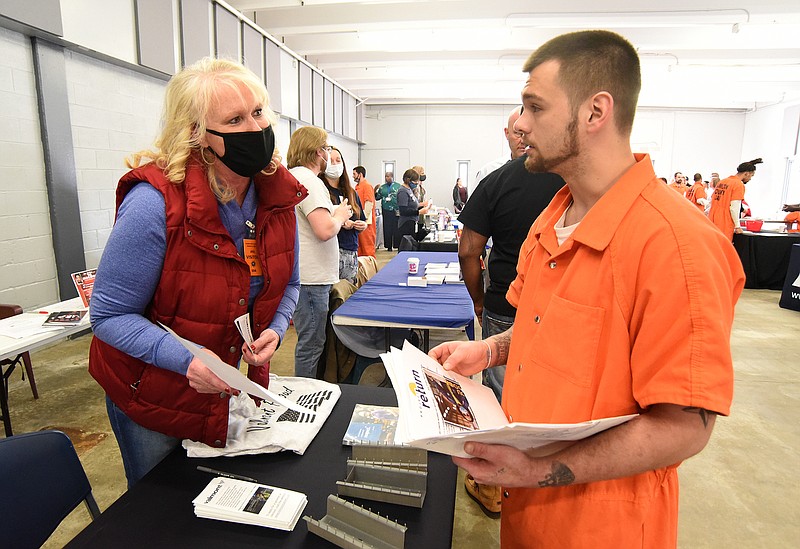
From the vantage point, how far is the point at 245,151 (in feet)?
4.08

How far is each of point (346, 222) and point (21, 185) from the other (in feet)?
8.61

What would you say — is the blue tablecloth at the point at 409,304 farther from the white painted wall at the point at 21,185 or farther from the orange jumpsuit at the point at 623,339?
the white painted wall at the point at 21,185

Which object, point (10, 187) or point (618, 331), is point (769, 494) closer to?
point (618, 331)

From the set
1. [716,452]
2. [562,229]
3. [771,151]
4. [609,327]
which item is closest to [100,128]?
[562,229]

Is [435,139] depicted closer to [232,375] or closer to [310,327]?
[310,327]

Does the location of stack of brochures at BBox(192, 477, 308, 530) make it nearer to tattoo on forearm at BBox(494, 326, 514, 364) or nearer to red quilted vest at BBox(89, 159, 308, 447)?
red quilted vest at BBox(89, 159, 308, 447)

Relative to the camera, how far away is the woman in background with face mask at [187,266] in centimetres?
110

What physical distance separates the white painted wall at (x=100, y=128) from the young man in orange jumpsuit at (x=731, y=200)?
25.2ft

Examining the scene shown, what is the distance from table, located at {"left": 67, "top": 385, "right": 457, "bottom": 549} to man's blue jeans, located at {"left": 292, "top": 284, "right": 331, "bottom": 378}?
1464 mm

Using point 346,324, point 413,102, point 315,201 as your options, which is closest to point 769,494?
point 346,324

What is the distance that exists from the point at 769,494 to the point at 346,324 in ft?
7.41

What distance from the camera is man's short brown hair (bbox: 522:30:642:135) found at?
832 mm

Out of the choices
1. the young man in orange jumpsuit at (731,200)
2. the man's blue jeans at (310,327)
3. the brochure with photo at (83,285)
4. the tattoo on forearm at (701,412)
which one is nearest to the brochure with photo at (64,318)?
the brochure with photo at (83,285)

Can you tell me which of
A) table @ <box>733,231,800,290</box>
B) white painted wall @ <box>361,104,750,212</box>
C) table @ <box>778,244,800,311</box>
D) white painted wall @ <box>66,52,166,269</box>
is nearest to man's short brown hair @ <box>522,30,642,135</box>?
white painted wall @ <box>66,52,166,269</box>
